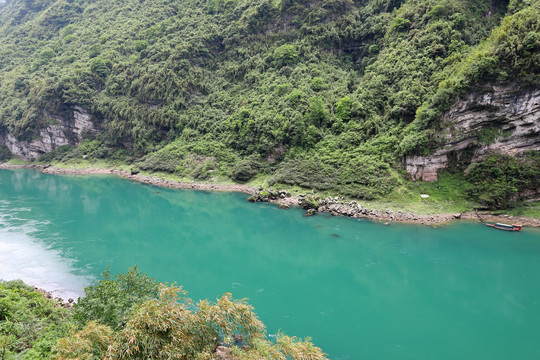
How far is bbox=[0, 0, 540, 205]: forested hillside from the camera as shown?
116ft

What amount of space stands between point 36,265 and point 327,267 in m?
22.1

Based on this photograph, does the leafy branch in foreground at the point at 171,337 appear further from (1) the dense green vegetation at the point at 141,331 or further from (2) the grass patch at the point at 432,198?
(2) the grass patch at the point at 432,198

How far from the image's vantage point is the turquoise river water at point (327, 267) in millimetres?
15077

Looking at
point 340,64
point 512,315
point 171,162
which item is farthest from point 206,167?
point 512,315

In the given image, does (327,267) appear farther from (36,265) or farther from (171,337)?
(36,265)

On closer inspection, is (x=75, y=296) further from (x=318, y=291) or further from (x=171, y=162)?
(x=171, y=162)

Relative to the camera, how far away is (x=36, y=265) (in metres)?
22.1

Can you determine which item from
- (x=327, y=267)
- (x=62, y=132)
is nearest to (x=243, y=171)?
(x=327, y=267)

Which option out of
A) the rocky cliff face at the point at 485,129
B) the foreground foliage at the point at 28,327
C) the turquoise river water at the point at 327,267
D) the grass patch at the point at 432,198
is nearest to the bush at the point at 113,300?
the foreground foliage at the point at 28,327

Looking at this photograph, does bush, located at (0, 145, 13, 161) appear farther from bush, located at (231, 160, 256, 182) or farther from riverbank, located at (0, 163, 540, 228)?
bush, located at (231, 160, 256, 182)

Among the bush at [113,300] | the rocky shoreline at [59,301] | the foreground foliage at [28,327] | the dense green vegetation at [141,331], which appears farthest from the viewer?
the rocky shoreline at [59,301]

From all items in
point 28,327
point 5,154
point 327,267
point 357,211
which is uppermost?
point 5,154

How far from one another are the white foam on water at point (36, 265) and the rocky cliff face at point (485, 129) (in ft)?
113

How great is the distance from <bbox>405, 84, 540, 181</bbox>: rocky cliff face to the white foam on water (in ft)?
113
